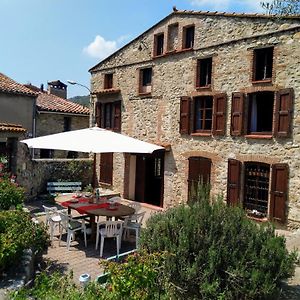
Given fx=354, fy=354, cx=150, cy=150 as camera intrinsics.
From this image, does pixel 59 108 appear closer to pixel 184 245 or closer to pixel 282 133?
pixel 282 133

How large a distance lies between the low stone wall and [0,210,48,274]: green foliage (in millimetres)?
7035

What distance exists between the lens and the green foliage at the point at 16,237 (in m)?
5.34

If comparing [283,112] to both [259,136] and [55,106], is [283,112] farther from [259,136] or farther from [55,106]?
[55,106]

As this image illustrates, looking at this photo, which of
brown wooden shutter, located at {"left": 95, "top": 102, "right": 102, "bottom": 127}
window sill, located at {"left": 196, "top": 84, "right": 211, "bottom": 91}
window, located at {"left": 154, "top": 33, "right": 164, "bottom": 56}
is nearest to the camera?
window sill, located at {"left": 196, "top": 84, "right": 211, "bottom": 91}

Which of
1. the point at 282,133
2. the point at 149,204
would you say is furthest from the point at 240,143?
the point at 149,204

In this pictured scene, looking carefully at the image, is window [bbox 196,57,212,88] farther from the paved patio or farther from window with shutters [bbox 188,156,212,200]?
the paved patio

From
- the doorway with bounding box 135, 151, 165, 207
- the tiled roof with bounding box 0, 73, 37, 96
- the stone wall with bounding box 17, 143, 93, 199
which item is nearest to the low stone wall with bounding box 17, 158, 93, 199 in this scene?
the stone wall with bounding box 17, 143, 93, 199

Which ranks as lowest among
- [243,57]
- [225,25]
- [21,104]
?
[21,104]

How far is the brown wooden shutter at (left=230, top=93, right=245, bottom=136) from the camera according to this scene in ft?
39.3

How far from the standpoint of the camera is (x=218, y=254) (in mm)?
4906

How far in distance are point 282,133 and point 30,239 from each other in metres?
8.07

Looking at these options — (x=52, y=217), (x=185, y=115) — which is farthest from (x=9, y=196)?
(x=185, y=115)

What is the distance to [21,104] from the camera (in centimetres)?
1919

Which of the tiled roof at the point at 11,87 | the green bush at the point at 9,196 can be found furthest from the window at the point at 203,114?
the tiled roof at the point at 11,87
